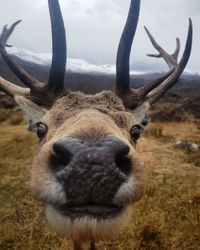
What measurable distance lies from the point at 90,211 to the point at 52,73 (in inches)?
111

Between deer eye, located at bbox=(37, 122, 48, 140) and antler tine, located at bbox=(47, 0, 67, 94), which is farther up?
antler tine, located at bbox=(47, 0, 67, 94)

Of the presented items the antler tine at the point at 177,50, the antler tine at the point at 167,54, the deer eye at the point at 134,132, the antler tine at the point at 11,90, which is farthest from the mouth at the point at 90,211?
the antler tine at the point at 177,50

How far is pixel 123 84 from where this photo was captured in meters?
6.30

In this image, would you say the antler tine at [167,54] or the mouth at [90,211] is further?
the antler tine at [167,54]

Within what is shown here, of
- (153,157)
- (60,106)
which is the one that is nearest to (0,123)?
(153,157)

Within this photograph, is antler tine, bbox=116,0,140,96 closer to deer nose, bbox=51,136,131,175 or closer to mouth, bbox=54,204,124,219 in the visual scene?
deer nose, bbox=51,136,131,175

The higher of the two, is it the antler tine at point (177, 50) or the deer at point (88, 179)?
the deer at point (88, 179)

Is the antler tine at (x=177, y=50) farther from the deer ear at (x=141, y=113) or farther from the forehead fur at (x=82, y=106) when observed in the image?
the forehead fur at (x=82, y=106)

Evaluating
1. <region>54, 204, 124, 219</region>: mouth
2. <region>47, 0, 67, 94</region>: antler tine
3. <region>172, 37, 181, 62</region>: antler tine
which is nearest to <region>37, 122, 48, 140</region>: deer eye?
<region>47, 0, 67, 94</region>: antler tine

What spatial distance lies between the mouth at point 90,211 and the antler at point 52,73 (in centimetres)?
263

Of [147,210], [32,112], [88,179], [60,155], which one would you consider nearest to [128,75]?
[32,112]

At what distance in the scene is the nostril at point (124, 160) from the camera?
12.3ft

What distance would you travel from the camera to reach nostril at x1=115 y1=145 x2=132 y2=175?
12.3 feet

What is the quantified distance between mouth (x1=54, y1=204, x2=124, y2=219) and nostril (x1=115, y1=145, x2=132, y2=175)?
0.37 meters
